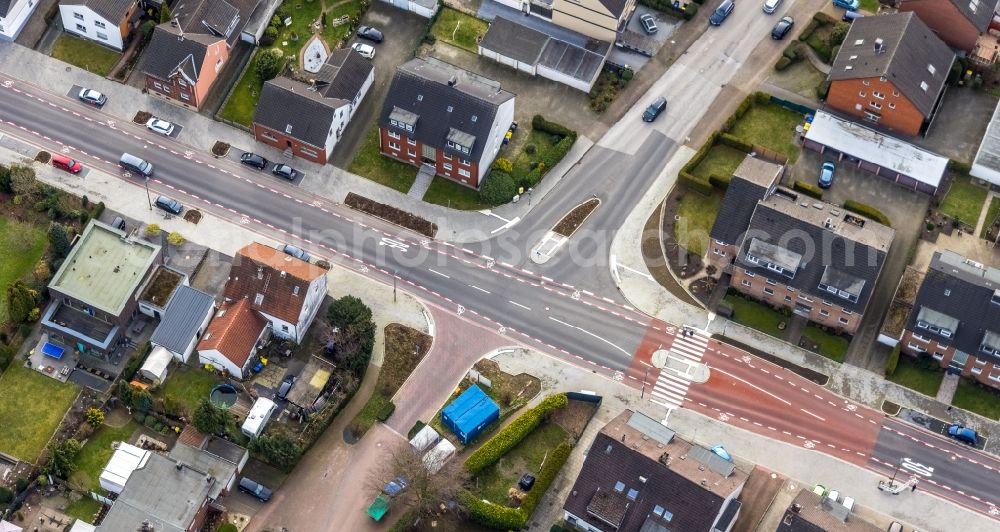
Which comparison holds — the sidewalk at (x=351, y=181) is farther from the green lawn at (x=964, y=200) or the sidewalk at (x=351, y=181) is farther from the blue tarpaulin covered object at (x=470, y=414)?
the green lawn at (x=964, y=200)

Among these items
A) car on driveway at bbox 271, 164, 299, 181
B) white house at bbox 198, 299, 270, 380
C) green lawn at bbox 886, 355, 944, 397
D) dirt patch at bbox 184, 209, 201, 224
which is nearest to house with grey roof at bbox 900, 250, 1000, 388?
green lawn at bbox 886, 355, 944, 397

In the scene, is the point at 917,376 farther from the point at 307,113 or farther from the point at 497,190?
the point at 307,113

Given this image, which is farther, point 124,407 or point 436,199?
point 436,199

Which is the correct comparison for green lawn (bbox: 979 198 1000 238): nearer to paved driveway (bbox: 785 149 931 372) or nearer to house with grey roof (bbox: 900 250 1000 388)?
paved driveway (bbox: 785 149 931 372)

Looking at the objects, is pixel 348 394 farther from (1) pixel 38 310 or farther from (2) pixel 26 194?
(2) pixel 26 194

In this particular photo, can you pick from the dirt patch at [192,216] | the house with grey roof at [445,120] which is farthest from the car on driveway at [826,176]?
the dirt patch at [192,216]

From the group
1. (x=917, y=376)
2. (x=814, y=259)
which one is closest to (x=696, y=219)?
(x=814, y=259)

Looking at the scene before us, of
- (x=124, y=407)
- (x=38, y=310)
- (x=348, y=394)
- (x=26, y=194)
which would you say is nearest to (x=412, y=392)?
(x=348, y=394)
